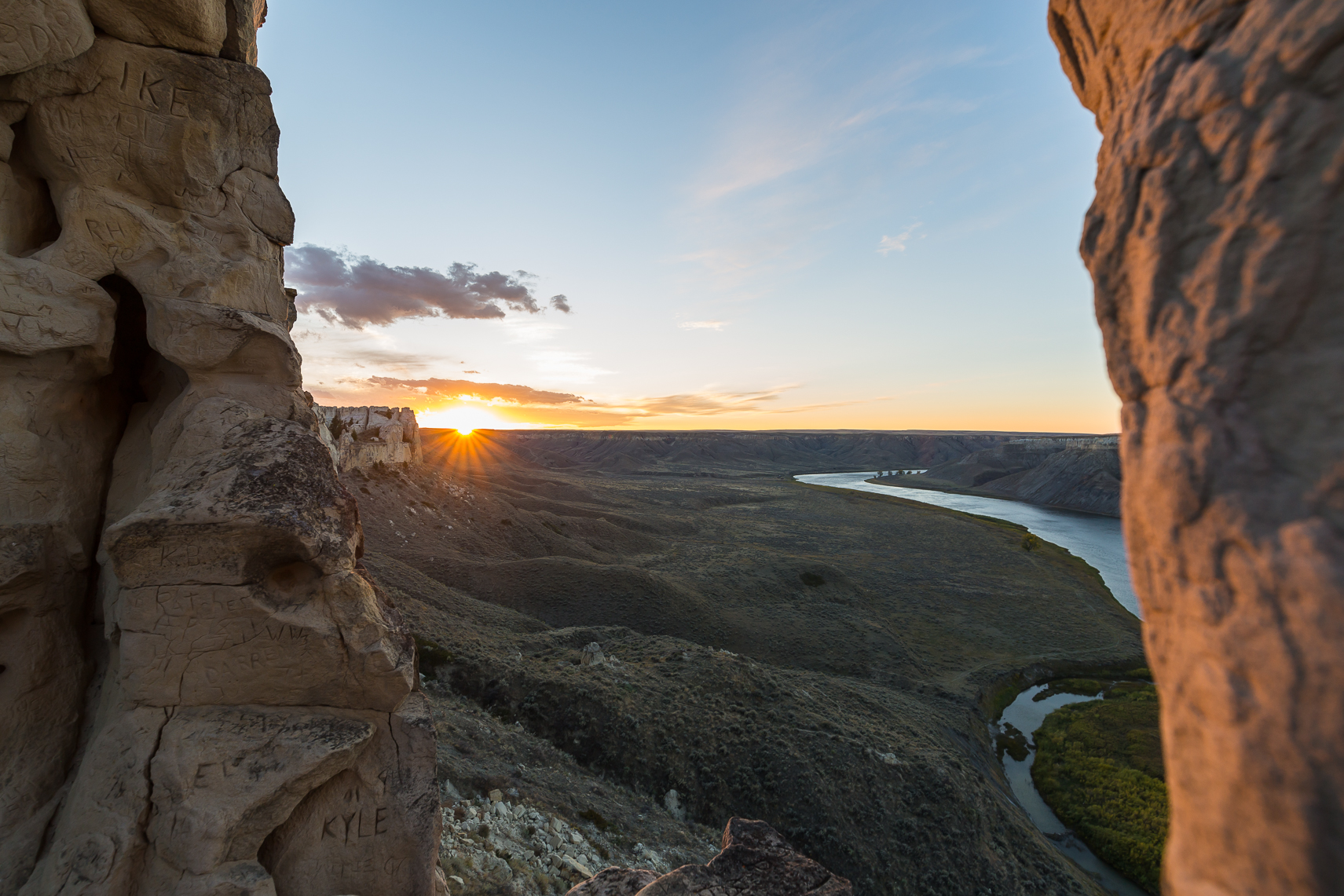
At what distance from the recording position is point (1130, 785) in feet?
69.3

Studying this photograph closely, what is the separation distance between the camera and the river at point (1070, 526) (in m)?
54.5

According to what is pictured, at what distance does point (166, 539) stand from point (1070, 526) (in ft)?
339

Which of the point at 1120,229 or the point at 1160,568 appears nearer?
the point at 1160,568

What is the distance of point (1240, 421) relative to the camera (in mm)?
2400

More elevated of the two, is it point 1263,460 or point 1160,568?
point 1263,460

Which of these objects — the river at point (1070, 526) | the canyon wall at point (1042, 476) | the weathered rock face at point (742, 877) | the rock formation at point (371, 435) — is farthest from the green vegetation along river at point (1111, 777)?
the canyon wall at point (1042, 476)

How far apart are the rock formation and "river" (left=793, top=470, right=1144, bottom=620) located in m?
56.1

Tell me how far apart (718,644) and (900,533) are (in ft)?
145

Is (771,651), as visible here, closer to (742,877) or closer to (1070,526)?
(742,877)

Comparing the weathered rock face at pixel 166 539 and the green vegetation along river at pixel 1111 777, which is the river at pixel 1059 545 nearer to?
the green vegetation along river at pixel 1111 777

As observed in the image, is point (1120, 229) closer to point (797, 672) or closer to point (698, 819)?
point (698, 819)

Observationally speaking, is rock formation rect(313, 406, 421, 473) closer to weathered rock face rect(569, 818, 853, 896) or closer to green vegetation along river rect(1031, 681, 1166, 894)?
weathered rock face rect(569, 818, 853, 896)

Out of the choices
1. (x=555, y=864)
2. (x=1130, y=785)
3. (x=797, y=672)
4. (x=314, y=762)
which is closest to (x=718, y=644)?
(x=797, y=672)

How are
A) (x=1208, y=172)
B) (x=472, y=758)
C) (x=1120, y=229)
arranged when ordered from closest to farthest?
1. (x=1208, y=172)
2. (x=1120, y=229)
3. (x=472, y=758)
